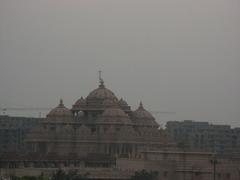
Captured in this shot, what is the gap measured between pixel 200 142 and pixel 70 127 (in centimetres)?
2252

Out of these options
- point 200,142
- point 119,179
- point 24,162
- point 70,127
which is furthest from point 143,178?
point 200,142

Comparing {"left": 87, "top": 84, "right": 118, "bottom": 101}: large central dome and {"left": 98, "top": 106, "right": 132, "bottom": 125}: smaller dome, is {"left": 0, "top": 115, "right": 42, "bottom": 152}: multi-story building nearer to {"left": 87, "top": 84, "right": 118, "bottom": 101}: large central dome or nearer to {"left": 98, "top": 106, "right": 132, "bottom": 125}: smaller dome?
{"left": 87, "top": 84, "right": 118, "bottom": 101}: large central dome

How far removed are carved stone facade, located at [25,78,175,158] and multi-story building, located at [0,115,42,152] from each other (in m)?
12.9

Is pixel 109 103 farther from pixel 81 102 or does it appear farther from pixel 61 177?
pixel 61 177

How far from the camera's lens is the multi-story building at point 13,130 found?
95750 millimetres

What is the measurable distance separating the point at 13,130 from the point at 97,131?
2232cm

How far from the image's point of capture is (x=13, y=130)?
99.4 metres

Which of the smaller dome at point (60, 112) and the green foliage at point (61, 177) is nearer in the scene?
the green foliage at point (61, 177)

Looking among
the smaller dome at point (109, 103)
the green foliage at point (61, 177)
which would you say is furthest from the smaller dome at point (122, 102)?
the green foliage at point (61, 177)

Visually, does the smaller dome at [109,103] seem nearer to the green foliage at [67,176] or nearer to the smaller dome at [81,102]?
the smaller dome at [81,102]

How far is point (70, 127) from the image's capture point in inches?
3071

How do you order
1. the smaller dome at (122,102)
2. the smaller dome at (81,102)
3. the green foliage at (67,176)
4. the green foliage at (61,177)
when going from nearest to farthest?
the green foliage at (61,177)
the green foliage at (67,176)
the smaller dome at (81,102)
the smaller dome at (122,102)

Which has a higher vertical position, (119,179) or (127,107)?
(127,107)

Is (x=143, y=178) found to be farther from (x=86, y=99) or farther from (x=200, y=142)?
(x=200, y=142)
